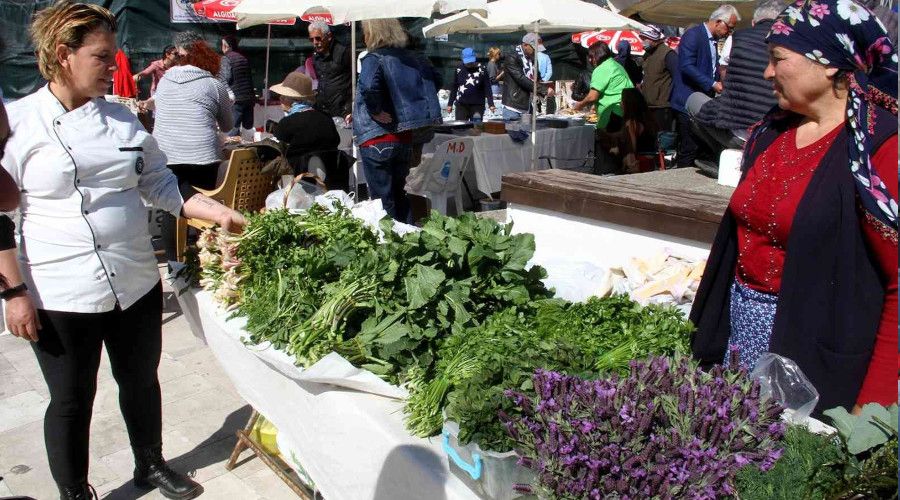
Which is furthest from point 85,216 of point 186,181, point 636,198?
point 186,181

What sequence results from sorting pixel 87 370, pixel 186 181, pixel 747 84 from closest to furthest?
pixel 87 370, pixel 747 84, pixel 186 181

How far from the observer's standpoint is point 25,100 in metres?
2.70

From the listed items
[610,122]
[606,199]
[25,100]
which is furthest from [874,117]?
[610,122]

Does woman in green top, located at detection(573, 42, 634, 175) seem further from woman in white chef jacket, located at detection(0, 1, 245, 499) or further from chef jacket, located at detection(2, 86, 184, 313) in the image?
chef jacket, located at detection(2, 86, 184, 313)

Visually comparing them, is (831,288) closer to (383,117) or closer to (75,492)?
(75,492)

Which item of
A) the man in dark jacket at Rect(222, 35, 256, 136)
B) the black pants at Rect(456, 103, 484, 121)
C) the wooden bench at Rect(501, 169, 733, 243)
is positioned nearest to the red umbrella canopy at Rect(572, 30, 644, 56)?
the black pants at Rect(456, 103, 484, 121)

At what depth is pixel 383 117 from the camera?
5.98 m

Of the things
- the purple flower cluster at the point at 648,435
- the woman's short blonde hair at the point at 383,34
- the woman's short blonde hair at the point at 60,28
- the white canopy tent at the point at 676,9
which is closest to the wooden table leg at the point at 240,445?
the woman's short blonde hair at the point at 60,28

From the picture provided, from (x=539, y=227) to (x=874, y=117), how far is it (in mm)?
2312

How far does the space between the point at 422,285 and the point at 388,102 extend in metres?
3.80

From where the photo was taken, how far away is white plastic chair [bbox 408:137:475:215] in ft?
25.8

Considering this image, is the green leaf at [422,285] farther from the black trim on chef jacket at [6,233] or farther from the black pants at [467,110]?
the black pants at [467,110]

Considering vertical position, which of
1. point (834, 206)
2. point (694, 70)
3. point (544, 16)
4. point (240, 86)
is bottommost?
point (240, 86)

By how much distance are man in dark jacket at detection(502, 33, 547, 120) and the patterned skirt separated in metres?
10.0
